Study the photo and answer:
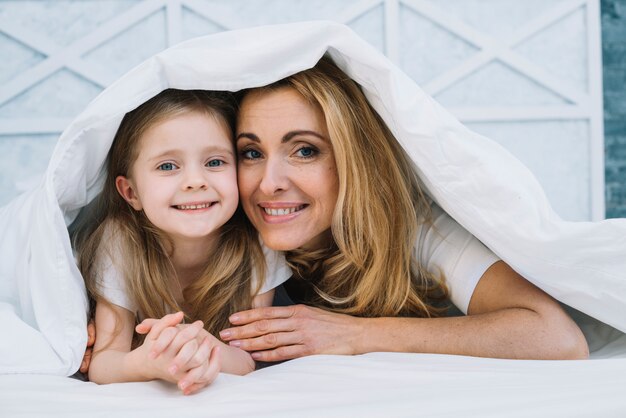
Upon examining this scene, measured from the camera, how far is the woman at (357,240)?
1.28m

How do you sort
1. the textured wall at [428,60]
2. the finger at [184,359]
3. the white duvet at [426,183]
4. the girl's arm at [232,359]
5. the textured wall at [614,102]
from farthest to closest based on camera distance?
the textured wall at [614,102], the textured wall at [428,60], the girl's arm at [232,359], the white duvet at [426,183], the finger at [184,359]

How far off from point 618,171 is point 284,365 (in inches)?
115

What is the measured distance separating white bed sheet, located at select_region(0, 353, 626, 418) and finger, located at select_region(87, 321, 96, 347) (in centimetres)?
17

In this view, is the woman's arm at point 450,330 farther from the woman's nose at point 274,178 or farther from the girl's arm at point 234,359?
the woman's nose at point 274,178

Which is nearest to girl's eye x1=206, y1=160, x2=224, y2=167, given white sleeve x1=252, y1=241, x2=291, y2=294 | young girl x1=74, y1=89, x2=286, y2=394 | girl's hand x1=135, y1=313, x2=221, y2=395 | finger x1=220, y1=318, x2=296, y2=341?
young girl x1=74, y1=89, x2=286, y2=394

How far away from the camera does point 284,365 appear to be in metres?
1.17

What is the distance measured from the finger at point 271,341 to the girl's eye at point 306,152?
14.5 inches

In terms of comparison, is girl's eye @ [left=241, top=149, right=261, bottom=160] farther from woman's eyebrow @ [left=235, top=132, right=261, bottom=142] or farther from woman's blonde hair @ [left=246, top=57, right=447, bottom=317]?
woman's blonde hair @ [left=246, top=57, right=447, bottom=317]

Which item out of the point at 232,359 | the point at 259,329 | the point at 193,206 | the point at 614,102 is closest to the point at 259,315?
the point at 259,329

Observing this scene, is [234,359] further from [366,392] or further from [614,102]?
[614,102]

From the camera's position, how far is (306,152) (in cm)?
139

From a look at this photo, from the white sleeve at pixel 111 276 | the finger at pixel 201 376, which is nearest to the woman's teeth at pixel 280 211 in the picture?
the white sleeve at pixel 111 276

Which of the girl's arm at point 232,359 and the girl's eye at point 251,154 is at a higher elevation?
the girl's eye at point 251,154

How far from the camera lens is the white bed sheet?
82 centimetres
